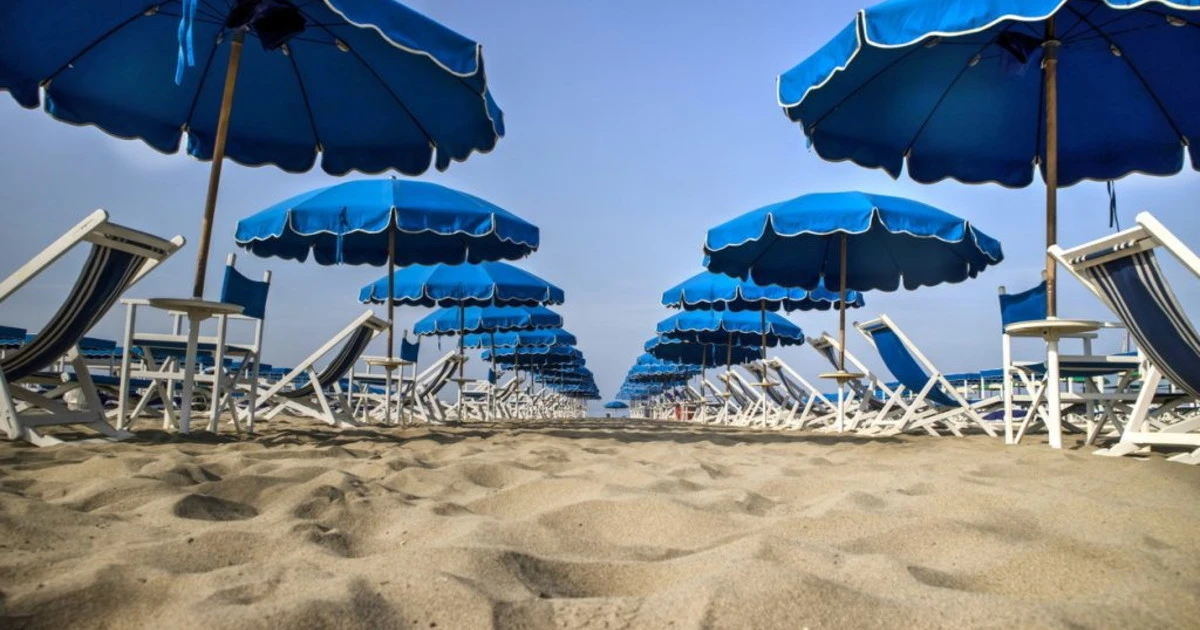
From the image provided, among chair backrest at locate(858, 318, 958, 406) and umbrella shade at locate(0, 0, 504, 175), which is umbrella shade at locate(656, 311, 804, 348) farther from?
umbrella shade at locate(0, 0, 504, 175)

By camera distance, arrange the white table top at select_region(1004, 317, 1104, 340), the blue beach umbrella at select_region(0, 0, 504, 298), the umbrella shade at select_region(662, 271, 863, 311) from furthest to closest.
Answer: the umbrella shade at select_region(662, 271, 863, 311) → the blue beach umbrella at select_region(0, 0, 504, 298) → the white table top at select_region(1004, 317, 1104, 340)

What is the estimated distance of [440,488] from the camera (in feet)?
6.86

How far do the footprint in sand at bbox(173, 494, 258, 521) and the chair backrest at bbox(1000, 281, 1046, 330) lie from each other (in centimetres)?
427

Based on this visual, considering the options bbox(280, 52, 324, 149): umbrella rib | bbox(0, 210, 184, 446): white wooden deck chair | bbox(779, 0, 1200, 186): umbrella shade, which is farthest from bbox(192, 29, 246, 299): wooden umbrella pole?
bbox(779, 0, 1200, 186): umbrella shade

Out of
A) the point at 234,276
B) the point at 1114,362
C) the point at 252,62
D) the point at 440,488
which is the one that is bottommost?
the point at 440,488

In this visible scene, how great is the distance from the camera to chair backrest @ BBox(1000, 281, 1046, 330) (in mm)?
4262

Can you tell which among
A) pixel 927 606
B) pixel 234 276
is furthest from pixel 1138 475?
pixel 234 276

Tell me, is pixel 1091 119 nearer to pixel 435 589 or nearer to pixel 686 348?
pixel 435 589

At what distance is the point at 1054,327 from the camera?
3180 mm

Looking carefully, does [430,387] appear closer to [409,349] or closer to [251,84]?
[409,349]

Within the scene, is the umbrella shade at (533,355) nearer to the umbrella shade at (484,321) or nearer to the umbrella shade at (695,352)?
the umbrella shade at (695,352)

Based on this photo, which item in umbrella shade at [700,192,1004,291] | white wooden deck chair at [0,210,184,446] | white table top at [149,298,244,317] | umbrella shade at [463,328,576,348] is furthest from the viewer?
umbrella shade at [463,328,576,348]

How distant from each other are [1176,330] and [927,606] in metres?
2.38

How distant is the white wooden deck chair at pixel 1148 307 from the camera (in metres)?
2.60
